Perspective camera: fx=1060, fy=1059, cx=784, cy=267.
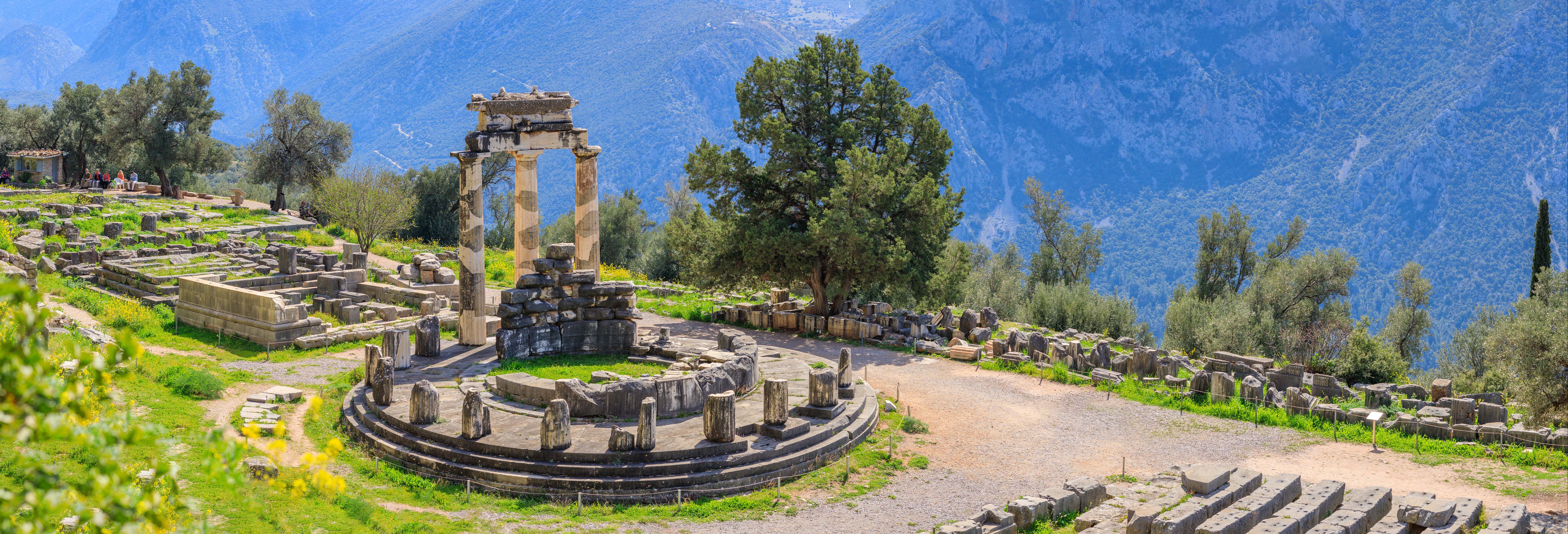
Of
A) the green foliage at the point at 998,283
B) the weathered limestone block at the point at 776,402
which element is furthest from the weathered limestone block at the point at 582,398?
the green foliage at the point at 998,283

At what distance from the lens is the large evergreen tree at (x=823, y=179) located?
105ft

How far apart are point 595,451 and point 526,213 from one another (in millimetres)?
12424

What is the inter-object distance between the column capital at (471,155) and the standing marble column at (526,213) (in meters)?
1.22

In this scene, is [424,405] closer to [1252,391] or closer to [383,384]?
[383,384]

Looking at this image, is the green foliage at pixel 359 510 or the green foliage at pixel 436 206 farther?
the green foliage at pixel 436 206

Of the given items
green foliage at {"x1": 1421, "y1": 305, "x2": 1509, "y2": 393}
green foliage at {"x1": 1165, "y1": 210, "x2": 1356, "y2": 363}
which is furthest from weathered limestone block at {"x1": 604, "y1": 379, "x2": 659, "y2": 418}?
green foliage at {"x1": 1421, "y1": 305, "x2": 1509, "y2": 393}

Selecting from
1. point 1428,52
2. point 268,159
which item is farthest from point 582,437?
point 1428,52

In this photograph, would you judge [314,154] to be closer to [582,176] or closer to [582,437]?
[582,176]

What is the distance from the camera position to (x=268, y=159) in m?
56.0

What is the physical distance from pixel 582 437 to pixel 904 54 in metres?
128

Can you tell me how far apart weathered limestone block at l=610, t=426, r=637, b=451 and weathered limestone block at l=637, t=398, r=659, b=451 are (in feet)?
0.35

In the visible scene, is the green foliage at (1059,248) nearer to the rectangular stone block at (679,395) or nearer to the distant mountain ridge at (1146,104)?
the distant mountain ridge at (1146,104)

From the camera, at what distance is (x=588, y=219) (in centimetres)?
2941

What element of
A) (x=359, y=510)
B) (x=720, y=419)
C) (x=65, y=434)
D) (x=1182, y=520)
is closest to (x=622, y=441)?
(x=720, y=419)
